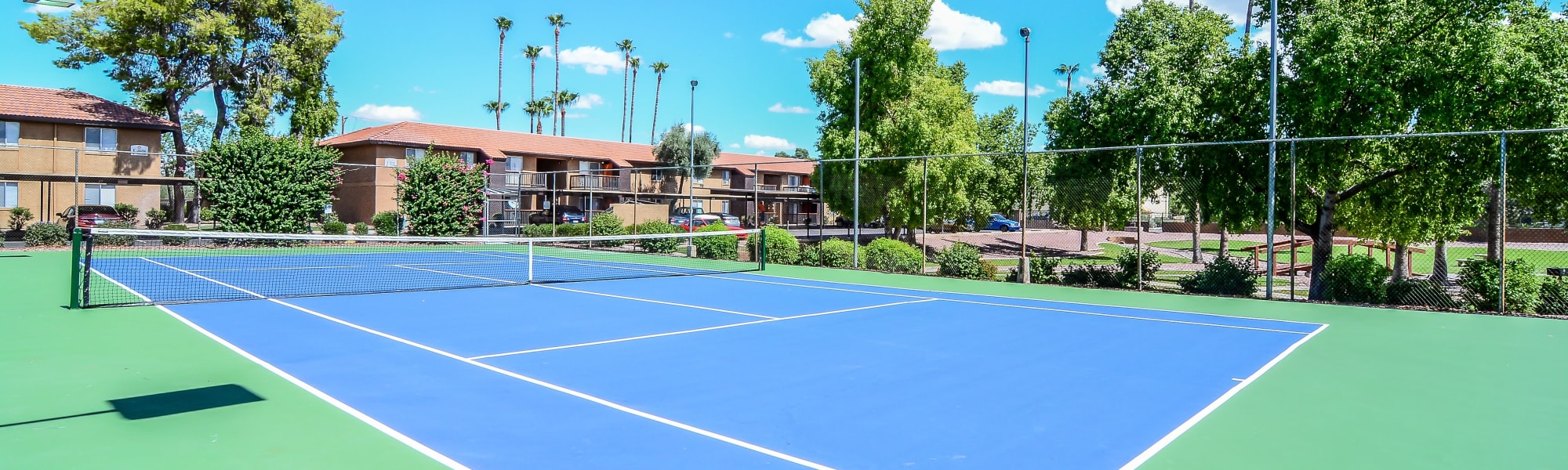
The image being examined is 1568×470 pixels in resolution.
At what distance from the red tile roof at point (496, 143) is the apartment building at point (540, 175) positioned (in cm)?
7

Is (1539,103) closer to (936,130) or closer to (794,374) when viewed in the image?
(794,374)

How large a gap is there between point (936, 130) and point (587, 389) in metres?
21.6

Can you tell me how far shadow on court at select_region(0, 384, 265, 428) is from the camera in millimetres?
6246

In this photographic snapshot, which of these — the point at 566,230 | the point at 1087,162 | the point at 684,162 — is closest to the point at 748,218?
the point at 684,162

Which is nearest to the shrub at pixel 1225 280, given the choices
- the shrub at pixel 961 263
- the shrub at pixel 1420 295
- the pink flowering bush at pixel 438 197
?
the shrub at pixel 1420 295

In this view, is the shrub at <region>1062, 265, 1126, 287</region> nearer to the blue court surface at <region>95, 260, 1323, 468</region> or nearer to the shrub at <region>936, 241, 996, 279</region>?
the shrub at <region>936, 241, 996, 279</region>

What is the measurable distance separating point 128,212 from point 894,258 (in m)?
29.9

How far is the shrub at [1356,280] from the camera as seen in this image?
559 inches

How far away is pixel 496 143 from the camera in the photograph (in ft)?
168

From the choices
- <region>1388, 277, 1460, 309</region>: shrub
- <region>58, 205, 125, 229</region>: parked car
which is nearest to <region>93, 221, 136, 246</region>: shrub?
<region>58, 205, 125, 229</region>: parked car

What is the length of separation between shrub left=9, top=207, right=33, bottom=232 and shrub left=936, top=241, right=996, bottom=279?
31.6m

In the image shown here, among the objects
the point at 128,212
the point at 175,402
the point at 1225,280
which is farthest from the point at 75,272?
the point at 128,212

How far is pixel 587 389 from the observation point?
7.21m

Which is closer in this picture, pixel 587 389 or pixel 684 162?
pixel 587 389
